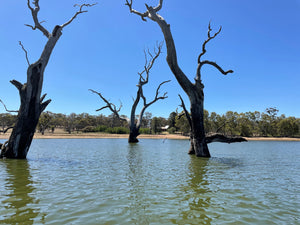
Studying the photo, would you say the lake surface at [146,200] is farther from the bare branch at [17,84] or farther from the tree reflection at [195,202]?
the bare branch at [17,84]

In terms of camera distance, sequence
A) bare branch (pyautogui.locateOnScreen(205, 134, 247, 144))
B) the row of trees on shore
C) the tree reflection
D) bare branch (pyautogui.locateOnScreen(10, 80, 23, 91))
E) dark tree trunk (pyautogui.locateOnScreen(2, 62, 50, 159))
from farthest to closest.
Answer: the row of trees on shore, bare branch (pyautogui.locateOnScreen(205, 134, 247, 144)), bare branch (pyautogui.locateOnScreen(10, 80, 23, 91)), dark tree trunk (pyautogui.locateOnScreen(2, 62, 50, 159)), the tree reflection

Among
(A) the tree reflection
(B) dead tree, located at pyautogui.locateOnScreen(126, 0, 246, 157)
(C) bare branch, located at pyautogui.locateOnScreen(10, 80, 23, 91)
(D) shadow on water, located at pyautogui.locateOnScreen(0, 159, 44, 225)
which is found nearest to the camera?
(D) shadow on water, located at pyautogui.locateOnScreen(0, 159, 44, 225)

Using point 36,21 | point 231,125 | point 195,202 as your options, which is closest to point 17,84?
point 36,21

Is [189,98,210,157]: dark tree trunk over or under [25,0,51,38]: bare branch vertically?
under

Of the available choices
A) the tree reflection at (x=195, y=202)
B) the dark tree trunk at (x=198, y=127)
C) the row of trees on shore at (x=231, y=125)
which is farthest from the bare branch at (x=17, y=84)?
the row of trees on shore at (x=231, y=125)

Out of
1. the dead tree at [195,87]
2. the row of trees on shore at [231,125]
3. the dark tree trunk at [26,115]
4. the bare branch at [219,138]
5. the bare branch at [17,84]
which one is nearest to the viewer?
the dark tree trunk at [26,115]

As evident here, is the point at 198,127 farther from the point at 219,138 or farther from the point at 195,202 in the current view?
the point at 195,202

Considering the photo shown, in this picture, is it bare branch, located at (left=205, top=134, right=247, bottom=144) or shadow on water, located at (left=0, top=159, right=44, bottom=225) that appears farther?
bare branch, located at (left=205, top=134, right=247, bottom=144)

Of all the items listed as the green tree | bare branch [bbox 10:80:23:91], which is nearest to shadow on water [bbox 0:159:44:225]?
bare branch [bbox 10:80:23:91]

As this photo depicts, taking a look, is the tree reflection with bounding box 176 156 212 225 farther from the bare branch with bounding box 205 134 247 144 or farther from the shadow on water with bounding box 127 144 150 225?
the bare branch with bounding box 205 134 247 144

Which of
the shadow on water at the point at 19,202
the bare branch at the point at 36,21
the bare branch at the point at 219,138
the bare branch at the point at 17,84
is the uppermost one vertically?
the bare branch at the point at 36,21

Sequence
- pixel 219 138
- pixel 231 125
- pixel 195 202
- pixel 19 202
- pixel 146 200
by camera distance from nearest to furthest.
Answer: pixel 19 202 → pixel 195 202 → pixel 146 200 → pixel 219 138 → pixel 231 125

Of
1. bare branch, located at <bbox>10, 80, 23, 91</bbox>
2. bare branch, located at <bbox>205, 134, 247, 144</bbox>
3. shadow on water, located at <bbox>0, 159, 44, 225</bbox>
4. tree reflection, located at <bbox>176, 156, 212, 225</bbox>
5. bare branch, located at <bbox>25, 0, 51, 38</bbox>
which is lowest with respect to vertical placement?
shadow on water, located at <bbox>0, 159, 44, 225</bbox>

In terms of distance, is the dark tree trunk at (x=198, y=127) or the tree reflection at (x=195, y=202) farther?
the dark tree trunk at (x=198, y=127)
